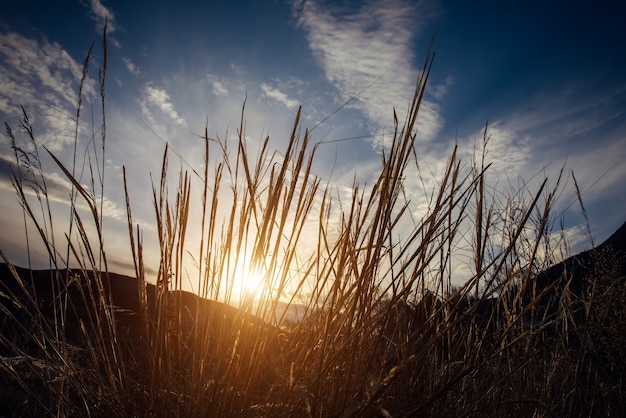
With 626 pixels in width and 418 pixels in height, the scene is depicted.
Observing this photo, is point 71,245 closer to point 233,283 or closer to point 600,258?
point 233,283

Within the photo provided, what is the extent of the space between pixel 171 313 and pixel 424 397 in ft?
2.66

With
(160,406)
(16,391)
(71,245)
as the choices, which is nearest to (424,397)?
(160,406)

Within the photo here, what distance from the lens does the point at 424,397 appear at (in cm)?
106

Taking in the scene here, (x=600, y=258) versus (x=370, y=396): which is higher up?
(x=600, y=258)

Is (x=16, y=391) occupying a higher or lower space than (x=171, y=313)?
lower

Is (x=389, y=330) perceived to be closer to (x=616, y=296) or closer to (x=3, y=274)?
(x=616, y=296)

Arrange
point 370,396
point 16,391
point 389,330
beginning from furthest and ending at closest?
1. point 16,391
2. point 389,330
3. point 370,396

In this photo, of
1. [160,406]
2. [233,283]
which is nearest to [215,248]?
[233,283]

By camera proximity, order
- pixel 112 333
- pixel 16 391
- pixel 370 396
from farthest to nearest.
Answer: pixel 16 391, pixel 112 333, pixel 370 396

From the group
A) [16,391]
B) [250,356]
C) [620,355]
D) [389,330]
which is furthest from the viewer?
[16,391]

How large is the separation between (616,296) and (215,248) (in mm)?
3385

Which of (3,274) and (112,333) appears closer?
(112,333)

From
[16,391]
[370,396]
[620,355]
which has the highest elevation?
[370,396]

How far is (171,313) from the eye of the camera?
3.62ft
